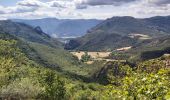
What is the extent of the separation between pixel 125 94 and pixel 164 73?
2.29m

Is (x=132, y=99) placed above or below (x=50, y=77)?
above

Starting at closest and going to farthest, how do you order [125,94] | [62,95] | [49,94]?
[125,94] → [49,94] → [62,95]

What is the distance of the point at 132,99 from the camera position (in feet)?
56.1

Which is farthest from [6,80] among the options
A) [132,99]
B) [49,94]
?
[132,99]

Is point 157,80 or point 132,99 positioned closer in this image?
point 157,80

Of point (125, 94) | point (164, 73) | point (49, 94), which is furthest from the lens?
point (49, 94)

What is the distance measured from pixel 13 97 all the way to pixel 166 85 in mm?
66665

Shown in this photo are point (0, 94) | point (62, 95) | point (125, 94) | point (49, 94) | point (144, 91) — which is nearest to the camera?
point (144, 91)

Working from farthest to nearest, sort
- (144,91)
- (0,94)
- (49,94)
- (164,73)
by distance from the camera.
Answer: (49,94) < (0,94) < (164,73) < (144,91)

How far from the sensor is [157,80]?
15461 millimetres

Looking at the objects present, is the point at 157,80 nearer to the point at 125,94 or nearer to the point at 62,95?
the point at 125,94

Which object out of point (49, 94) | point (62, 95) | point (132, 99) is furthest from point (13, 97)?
point (132, 99)

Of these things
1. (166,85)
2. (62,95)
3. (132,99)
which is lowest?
(62,95)

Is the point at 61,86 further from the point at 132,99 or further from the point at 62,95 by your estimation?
the point at 132,99
